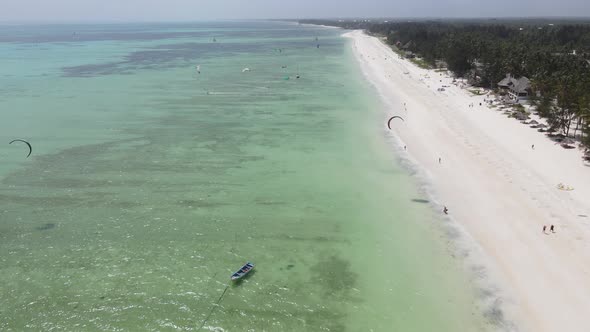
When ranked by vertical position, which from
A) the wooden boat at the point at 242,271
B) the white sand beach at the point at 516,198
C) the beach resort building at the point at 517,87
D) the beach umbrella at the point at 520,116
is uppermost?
the beach resort building at the point at 517,87

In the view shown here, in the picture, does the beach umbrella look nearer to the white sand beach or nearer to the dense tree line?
the white sand beach

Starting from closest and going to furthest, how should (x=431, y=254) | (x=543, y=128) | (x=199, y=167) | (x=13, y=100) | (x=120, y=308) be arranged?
(x=120, y=308) → (x=431, y=254) → (x=199, y=167) → (x=543, y=128) → (x=13, y=100)

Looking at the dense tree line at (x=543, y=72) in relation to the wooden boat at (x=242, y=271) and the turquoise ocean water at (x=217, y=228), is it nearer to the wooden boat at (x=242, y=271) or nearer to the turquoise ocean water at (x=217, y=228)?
the turquoise ocean water at (x=217, y=228)

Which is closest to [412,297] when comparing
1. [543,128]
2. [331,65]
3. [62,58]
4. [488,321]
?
[488,321]

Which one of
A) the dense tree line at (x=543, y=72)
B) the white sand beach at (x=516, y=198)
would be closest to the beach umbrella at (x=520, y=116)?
the white sand beach at (x=516, y=198)

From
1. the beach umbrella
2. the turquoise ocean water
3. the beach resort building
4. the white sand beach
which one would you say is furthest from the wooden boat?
the beach resort building

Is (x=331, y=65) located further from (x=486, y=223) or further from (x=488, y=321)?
(x=488, y=321)
